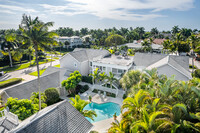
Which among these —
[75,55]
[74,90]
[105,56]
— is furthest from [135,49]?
[74,90]

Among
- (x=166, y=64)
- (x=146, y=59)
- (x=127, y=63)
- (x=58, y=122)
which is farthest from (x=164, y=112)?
(x=146, y=59)

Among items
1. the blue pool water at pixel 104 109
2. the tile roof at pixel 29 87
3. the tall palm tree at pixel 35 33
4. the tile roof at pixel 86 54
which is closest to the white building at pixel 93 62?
the tile roof at pixel 86 54

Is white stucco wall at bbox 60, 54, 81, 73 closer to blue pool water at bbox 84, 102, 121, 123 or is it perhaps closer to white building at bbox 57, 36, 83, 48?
blue pool water at bbox 84, 102, 121, 123

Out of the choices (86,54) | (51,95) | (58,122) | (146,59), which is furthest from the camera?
(86,54)

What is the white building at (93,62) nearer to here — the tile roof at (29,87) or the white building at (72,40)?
the tile roof at (29,87)

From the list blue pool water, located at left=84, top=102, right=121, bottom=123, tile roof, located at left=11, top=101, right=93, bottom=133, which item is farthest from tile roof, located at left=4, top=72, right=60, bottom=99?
tile roof, located at left=11, top=101, right=93, bottom=133

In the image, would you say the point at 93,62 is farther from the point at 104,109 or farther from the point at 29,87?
the point at 29,87

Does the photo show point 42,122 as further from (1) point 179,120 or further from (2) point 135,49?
(2) point 135,49
